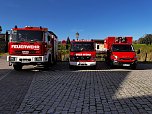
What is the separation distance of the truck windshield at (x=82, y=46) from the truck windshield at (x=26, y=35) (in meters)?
3.75

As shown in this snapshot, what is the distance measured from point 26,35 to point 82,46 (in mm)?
4863

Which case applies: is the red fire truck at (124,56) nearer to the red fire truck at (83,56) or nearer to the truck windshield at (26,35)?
the red fire truck at (83,56)

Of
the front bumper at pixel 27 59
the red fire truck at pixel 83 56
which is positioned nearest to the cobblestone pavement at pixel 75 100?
the front bumper at pixel 27 59

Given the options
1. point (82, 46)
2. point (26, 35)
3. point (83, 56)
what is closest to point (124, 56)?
point (83, 56)

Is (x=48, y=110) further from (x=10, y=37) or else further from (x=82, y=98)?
(x=10, y=37)

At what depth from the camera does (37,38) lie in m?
16.2

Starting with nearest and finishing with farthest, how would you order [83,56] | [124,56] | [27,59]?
[27,59] → [83,56] → [124,56]

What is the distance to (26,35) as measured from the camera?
16.1 m

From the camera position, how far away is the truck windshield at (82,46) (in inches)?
754

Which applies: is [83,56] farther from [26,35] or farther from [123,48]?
[26,35]

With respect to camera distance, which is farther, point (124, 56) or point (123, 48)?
point (123, 48)

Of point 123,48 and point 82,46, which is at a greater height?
point 82,46

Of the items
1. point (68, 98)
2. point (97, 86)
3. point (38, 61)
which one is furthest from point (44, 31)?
point (68, 98)

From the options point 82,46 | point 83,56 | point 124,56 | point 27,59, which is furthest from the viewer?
point 82,46
